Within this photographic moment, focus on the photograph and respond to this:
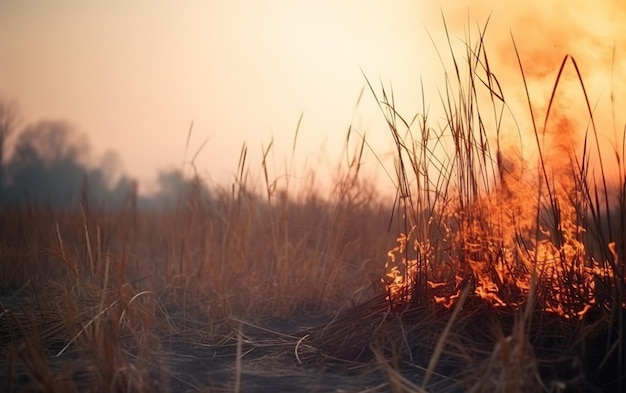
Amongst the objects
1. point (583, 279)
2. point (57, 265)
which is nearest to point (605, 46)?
point (583, 279)

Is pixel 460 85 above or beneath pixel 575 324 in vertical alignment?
above

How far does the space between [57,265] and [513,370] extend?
404 cm

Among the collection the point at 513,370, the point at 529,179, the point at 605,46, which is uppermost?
the point at 605,46

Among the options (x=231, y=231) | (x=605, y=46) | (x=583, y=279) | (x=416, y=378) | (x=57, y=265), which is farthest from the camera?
(x=57, y=265)

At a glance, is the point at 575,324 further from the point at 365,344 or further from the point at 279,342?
the point at 279,342

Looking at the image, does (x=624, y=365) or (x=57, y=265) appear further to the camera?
(x=57, y=265)

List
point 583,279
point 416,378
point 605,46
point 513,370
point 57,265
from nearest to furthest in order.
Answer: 1. point 513,370
2. point 416,378
3. point 583,279
4. point 605,46
5. point 57,265

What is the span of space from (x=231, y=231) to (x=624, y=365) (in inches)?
113

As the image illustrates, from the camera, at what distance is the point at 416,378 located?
228 cm

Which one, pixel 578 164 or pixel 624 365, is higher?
pixel 578 164

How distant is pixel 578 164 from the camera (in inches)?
97.7

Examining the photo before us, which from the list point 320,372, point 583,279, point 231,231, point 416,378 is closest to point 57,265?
point 231,231

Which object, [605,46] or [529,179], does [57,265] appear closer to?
[529,179]

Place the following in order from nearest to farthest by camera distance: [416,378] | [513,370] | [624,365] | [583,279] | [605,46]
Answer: [513,370] < [624,365] < [416,378] < [583,279] < [605,46]
